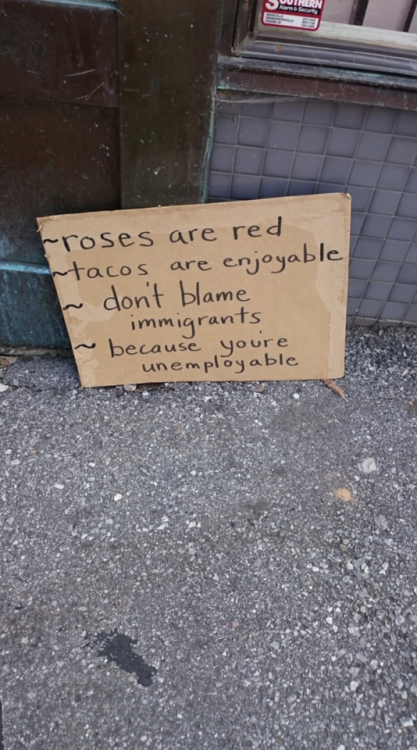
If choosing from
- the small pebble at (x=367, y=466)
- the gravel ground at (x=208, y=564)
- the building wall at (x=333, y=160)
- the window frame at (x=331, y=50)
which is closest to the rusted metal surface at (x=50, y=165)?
the building wall at (x=333, y=160)

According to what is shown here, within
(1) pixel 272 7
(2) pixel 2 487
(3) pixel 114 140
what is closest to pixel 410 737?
(2) pixel 2 487

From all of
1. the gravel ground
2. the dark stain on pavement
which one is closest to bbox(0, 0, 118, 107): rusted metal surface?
the gravel ground

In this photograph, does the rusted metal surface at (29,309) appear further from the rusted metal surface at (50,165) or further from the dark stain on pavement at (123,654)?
the dark stain on pavement at (123,654)

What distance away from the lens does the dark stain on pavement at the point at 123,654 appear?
1733 mm

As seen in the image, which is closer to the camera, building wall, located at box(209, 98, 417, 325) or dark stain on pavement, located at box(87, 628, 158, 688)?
dark stain on pavement, located at box(87, 628, 158, 688)

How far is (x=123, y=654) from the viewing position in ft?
5.80

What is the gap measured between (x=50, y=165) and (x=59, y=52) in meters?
0.40

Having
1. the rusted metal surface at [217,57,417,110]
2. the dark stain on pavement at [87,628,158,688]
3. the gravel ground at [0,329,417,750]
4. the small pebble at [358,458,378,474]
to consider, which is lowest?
the dark stain on pavement at [87,628,158,688]

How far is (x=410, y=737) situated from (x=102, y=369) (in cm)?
178

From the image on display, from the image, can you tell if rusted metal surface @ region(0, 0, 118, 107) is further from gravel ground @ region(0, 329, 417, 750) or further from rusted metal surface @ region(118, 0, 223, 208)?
gravel ground @ region(0, 329, 417, 750)

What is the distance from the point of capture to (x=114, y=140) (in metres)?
2.06

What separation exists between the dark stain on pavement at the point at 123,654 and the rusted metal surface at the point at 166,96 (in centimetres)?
162

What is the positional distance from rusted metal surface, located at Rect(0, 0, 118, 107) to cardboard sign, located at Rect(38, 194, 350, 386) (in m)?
0.43

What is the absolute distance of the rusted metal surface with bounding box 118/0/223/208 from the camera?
5.91 feet
